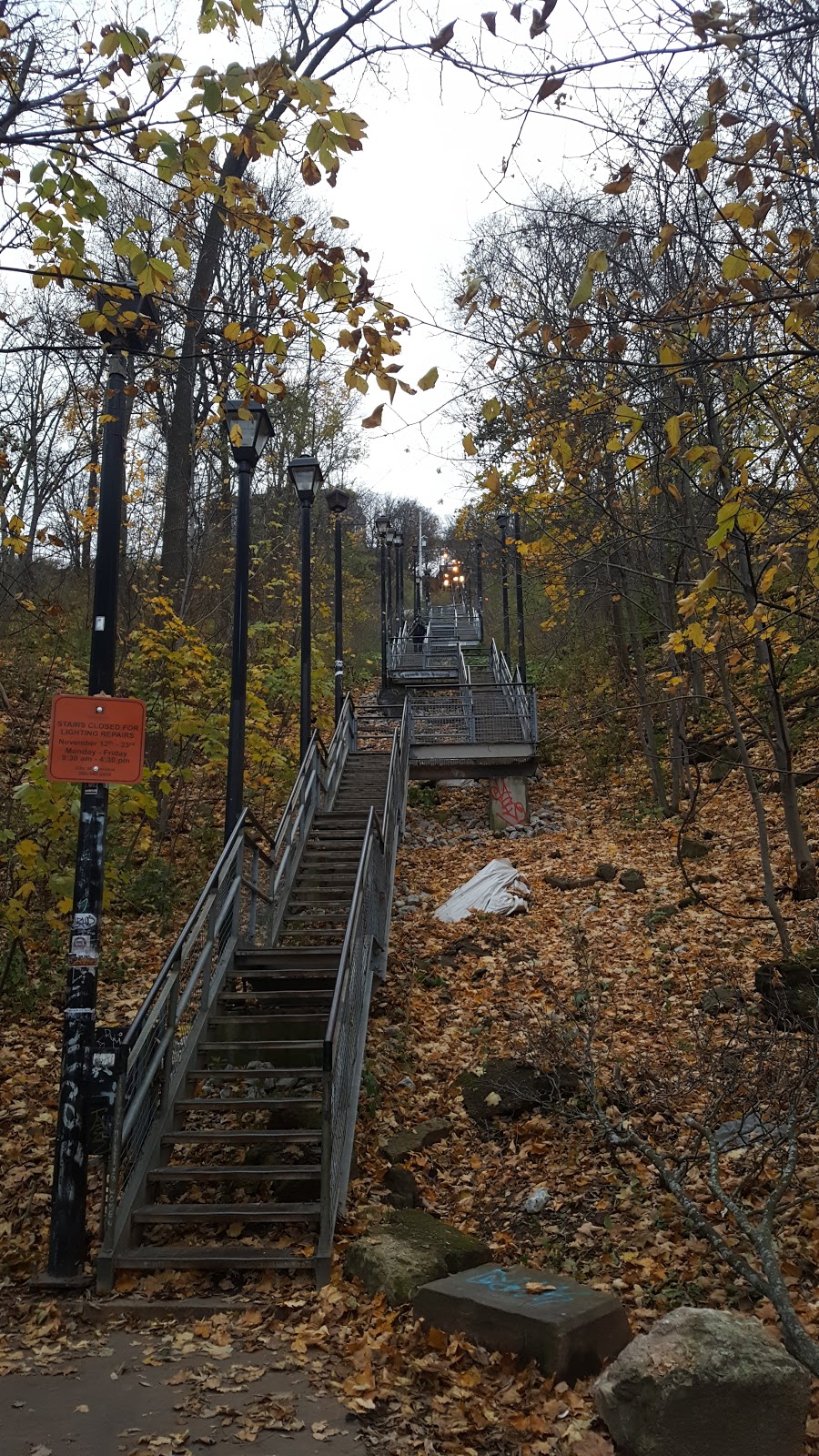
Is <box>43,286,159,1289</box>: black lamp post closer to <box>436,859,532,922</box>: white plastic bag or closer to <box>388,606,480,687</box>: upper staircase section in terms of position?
<box>436,859,532,922</box>: white plastic bag

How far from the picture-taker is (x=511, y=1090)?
8109 mm

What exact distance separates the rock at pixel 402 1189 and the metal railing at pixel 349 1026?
0.36m

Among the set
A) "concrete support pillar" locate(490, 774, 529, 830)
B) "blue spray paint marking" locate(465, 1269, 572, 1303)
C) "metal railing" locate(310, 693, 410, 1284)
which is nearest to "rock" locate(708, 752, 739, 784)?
"concrete support pillar" locate(490, 774, 529, 830)

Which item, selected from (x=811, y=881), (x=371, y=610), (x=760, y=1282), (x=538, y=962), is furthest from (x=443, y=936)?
(x=371, y=610)

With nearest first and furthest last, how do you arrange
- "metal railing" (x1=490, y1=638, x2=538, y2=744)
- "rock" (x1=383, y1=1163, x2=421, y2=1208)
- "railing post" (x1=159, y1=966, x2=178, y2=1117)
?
1. "railing post" (x1=159, y1=966, x2=178, y2=1117)
2. "rock" (x1=383, y1=1163, x2=421, y2=1208)
3. "metal railing" (x1=490, y1=638, x2=538, y2=744)

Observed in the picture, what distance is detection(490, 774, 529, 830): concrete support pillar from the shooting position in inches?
774

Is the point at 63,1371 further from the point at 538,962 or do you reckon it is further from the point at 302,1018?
the point at 538,962

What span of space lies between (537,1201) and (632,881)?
762 centimetres

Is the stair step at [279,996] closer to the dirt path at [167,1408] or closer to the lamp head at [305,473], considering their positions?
the dirt path at [167,1408]

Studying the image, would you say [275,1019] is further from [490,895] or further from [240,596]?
[490,895]

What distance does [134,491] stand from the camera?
53.8ft

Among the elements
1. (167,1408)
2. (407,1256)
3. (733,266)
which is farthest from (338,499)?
(167,1408)

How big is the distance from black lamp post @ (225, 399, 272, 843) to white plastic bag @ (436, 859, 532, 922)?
5.39 meters

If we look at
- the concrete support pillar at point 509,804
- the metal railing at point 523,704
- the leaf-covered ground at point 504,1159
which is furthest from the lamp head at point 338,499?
the leaf-covered ground at point 504,1159
